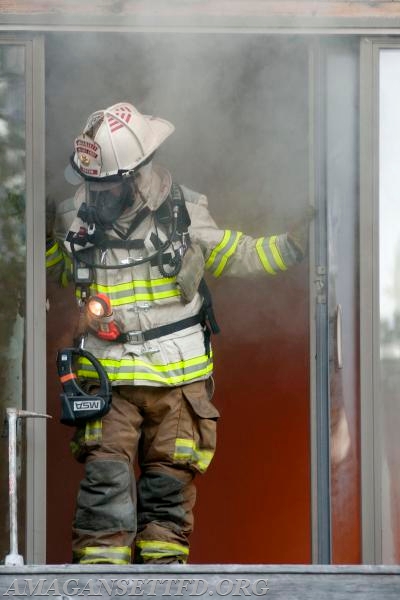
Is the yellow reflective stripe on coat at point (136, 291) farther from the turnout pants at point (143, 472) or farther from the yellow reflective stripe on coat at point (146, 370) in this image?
the turnout pants at point (143, 472)

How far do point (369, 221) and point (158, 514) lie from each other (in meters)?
1.33

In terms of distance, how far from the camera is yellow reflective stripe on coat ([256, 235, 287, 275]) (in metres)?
5.45

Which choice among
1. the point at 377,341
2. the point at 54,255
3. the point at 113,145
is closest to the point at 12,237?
the point at 54,255

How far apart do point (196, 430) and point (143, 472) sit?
246mm

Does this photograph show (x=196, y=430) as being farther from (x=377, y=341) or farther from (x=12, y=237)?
(x=12, y=237)

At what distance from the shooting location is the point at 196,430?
5.43m

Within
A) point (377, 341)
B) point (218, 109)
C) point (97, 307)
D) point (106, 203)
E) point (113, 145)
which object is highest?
point (218, 109)

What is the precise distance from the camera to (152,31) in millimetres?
5531

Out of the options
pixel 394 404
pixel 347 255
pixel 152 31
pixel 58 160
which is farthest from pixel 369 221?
pixel 58 160

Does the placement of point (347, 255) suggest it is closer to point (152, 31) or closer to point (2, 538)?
point (152, 31)

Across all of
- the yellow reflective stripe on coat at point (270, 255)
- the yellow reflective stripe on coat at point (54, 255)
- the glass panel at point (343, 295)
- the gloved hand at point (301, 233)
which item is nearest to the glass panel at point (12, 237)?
the yellow reflective stripe on coat at point (54, 255)
